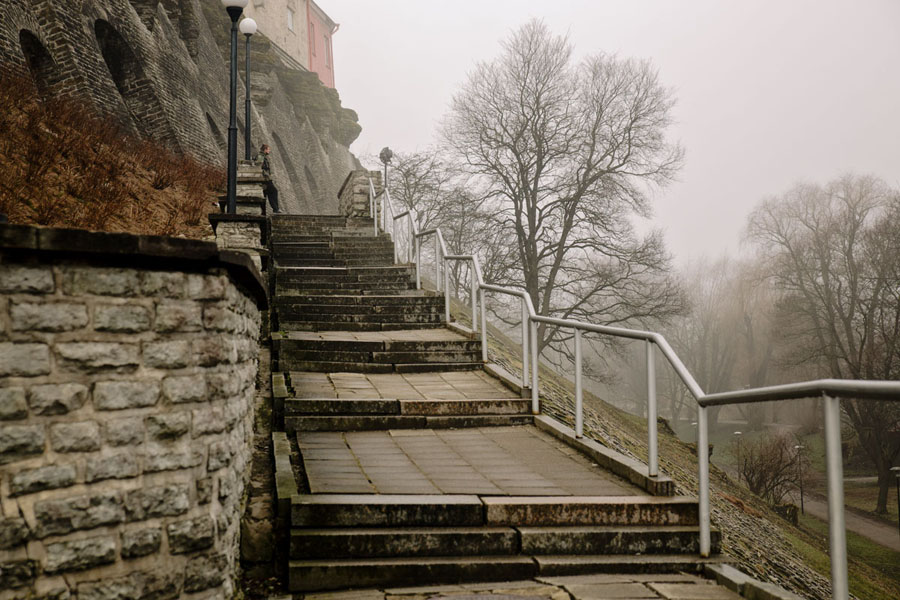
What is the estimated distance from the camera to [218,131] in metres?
22.1

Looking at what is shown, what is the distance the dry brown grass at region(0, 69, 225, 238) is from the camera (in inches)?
→ 324

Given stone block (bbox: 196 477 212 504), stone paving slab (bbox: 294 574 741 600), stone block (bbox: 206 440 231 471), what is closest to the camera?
stone block (bbox: 196 477 212 504)

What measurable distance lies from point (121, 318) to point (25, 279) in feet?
1.25

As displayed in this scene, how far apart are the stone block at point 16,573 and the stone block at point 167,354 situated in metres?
0.85

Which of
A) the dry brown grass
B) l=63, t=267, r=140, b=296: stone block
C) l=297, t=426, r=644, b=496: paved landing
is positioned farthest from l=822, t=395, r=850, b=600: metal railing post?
the dry brown grass

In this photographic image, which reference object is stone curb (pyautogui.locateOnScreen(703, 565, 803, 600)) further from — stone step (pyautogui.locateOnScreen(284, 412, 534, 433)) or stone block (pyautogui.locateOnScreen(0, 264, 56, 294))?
stone block (pyautogui.locateOnScreen(0, 264, 56, 294))

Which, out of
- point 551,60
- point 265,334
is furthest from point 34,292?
point 551,60

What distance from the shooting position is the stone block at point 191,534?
2.99 m

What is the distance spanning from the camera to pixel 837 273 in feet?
82.3

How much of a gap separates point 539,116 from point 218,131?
10319 mm

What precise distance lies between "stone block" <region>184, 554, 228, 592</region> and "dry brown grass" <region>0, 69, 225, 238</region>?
524 cm

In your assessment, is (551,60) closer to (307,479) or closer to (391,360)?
(391,360)

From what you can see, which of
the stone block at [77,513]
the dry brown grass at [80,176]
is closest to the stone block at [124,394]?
the stone block at [77,513]

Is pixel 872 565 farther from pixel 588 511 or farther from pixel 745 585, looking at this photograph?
pixel 588 511
